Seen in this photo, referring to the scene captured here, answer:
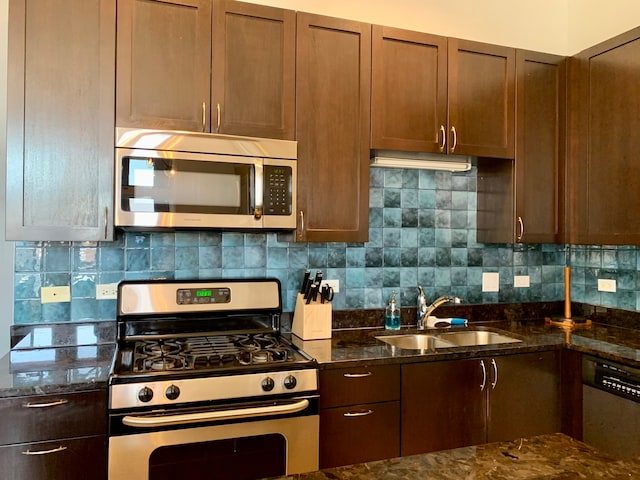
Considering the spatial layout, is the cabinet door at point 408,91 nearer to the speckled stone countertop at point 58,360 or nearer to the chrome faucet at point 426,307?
the chrome faucet at point 426,307

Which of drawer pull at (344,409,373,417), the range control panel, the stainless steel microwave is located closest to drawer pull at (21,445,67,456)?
the stainless steel microwave

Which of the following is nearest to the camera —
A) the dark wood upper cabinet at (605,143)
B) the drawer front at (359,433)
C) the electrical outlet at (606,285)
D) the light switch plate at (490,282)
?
the drawer front at (359,433)

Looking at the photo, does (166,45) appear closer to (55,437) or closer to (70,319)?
(70,319)

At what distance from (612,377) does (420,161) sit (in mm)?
1380

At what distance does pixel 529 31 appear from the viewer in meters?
3.11

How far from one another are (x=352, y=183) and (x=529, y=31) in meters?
1.73

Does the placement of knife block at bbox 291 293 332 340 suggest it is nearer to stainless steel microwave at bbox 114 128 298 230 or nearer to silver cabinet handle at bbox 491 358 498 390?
stainless steel microwave at bbox 114 128 298 230

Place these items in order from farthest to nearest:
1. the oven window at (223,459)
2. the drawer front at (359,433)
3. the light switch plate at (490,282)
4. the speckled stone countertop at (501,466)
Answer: the light switch plate at (490,282), the drawer front at (359,433), the oven window at (223,459), the speckled stone countertop at (501,466)

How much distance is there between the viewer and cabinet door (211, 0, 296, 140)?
2174 mm

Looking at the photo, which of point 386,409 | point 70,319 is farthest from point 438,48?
point 70,319

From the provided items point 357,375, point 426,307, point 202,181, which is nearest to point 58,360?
point 202,181

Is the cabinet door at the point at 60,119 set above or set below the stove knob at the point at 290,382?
above

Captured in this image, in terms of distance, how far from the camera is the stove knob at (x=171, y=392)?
1.75 metres

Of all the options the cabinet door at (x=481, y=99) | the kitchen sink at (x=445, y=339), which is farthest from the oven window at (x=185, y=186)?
the cabinet door at (x=481, y=99)
